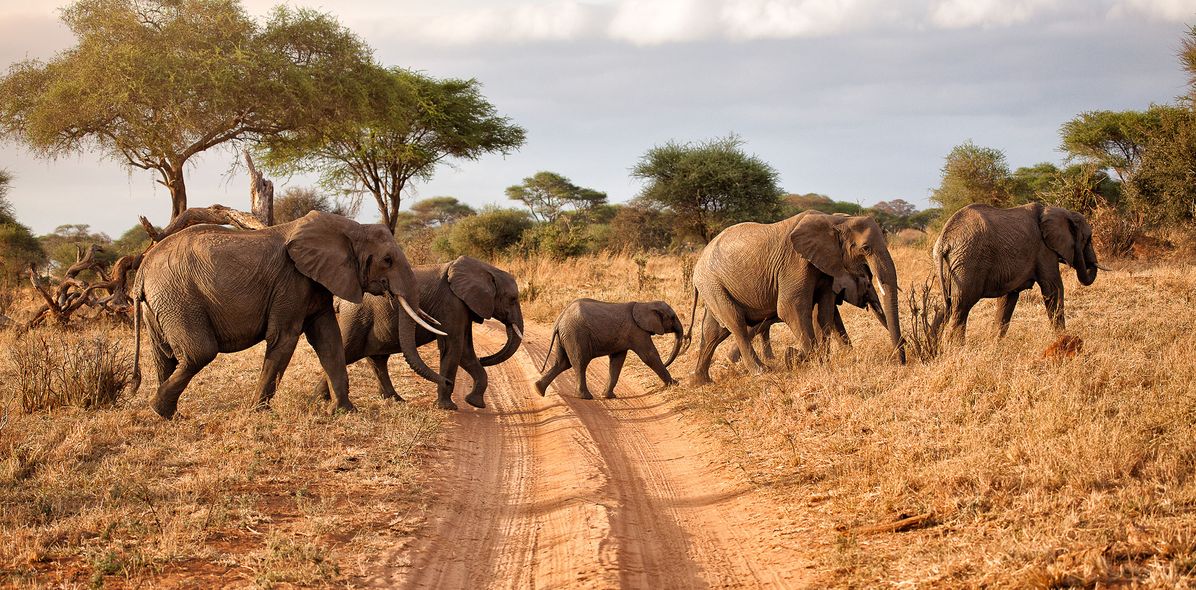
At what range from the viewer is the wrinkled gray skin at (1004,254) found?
1255 cm

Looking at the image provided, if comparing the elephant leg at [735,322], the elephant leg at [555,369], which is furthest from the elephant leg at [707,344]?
the elephant leg at [555,369]

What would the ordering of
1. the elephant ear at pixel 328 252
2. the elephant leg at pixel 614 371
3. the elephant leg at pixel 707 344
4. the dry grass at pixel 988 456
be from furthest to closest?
the elephant leg at pixel 707 344 → the elephant leg at pixel 614 371 → the elephant ear at pixel 328 252 → the dry grass at pixel 988 456

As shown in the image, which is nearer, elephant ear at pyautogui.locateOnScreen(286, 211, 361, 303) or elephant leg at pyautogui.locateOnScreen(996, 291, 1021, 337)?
elephant ear at pyautogui.locateOnScreen(286, 211, 361, 303)

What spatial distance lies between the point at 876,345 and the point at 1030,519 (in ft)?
22.8

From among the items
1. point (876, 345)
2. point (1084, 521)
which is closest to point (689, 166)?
point (876, 345)

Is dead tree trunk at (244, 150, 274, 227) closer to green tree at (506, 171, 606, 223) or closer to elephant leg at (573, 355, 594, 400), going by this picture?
elephant leg at (573, 355, 594, 400)

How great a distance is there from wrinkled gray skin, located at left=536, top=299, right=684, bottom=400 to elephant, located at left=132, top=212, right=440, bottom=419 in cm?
247

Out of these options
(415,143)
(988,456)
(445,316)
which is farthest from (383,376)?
(415,143)

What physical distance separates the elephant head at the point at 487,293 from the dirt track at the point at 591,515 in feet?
5.06

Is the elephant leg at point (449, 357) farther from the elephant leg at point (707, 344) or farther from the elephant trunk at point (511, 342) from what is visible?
the elephant leg at point (707, 344)

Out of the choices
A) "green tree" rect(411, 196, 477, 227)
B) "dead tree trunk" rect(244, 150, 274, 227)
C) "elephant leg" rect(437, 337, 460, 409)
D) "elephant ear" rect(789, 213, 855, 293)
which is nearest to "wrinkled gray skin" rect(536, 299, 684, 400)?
"elephant leg" rect(437, 337, 460, 409)

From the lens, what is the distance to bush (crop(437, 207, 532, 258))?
115ft

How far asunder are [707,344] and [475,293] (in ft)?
10.2

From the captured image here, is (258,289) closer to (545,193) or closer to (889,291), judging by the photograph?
(889,291)
